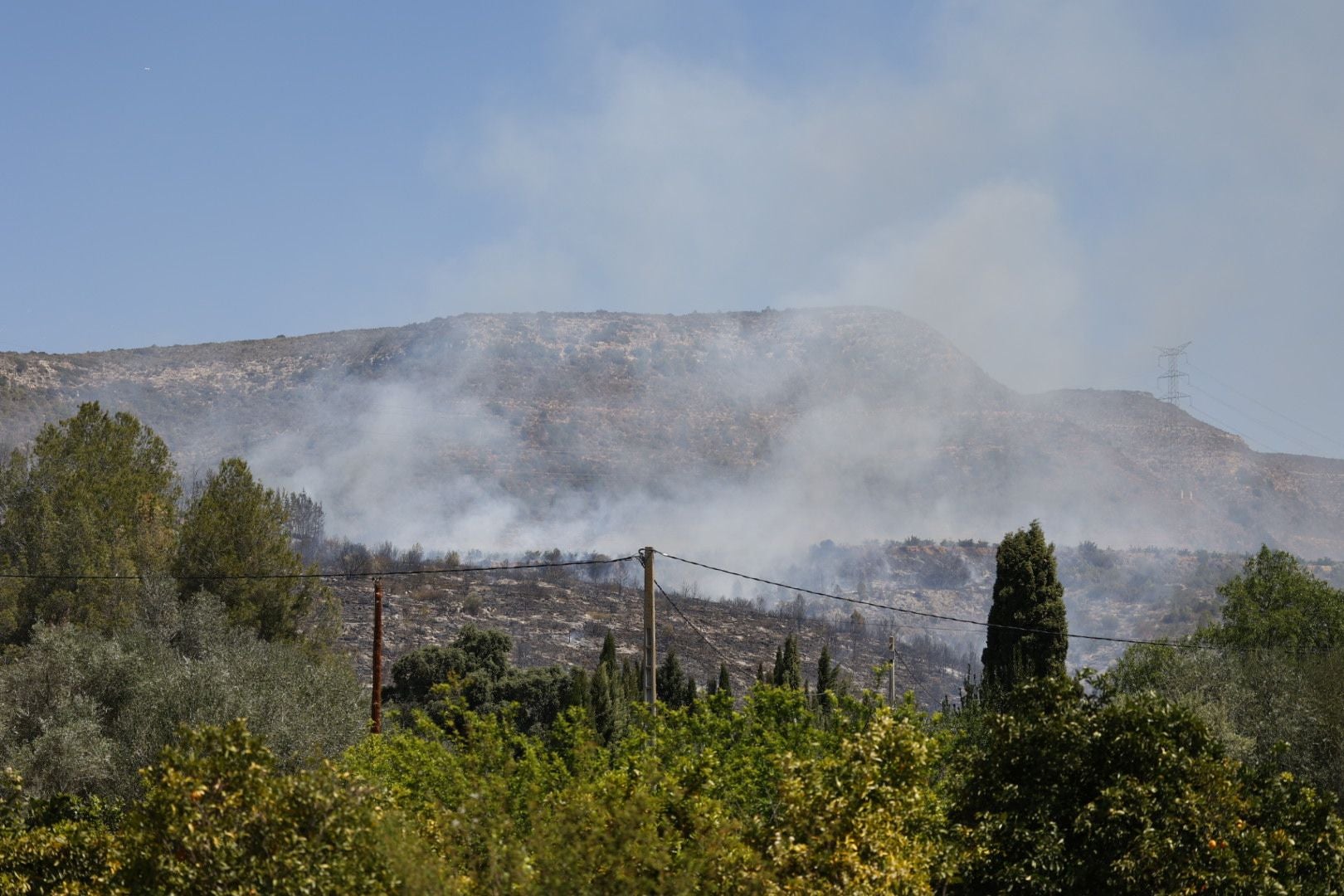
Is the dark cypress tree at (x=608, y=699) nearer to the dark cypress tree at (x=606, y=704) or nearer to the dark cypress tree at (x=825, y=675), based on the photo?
the dark cypress tree at (x=606, y=704)

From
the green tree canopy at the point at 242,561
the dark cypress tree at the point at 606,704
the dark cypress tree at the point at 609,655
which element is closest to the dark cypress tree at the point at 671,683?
the dark cypress tree at the point at 609,655

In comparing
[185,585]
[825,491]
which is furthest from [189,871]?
[825,491]

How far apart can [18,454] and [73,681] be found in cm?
1226

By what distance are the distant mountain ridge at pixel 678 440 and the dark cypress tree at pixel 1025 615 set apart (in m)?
108

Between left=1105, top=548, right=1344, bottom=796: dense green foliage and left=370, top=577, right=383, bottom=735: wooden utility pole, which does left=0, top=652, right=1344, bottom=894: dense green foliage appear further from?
left=1105, top=548, right=1344, bottom=796: dense green foliage

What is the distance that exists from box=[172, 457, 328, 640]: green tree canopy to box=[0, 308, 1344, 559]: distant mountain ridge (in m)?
101

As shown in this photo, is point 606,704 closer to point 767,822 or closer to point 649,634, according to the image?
point 649,634

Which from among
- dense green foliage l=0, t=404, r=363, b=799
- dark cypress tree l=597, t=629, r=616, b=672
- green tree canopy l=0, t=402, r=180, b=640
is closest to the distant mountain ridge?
dark cypress tree l=597, t=629, r=616, b=672

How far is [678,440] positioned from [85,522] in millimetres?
129227

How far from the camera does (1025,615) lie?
34.4 metres

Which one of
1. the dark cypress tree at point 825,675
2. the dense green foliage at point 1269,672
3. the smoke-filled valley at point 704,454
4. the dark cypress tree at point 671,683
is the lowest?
the dark cypress tree at point 671,683

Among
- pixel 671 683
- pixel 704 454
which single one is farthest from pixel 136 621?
pixel 704 454

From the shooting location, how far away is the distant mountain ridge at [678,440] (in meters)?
149

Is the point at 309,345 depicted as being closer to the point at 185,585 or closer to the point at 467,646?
the point at 467,646
